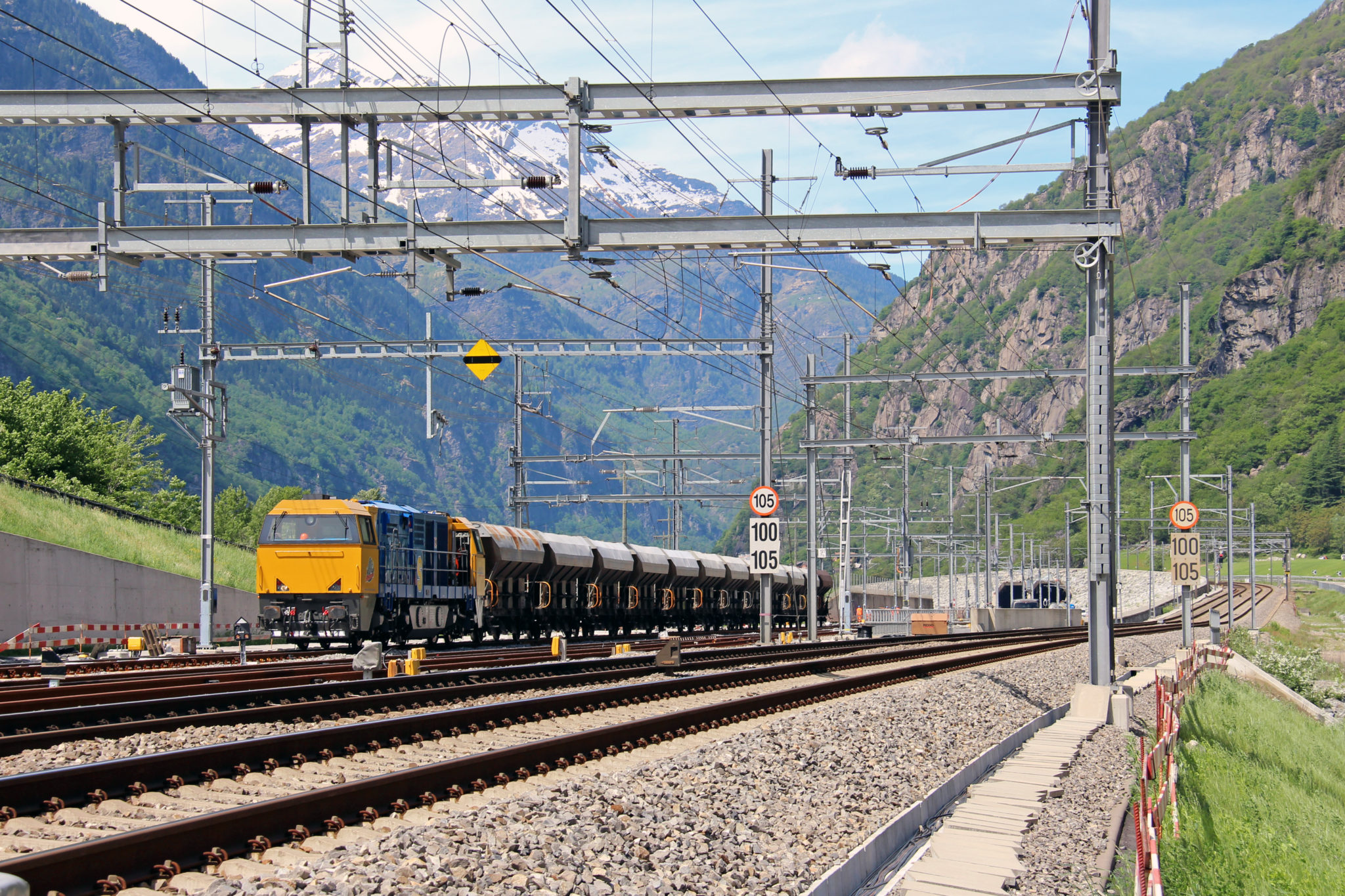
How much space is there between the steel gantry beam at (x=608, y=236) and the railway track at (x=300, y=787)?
21.9 feet

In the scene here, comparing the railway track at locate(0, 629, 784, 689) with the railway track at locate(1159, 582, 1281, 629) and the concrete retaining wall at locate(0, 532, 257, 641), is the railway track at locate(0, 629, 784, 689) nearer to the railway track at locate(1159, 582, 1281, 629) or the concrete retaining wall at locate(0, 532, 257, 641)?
the concrete retaining wall at locate(0, 532, 257, 641)

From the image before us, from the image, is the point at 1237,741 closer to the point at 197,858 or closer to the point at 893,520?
the point at 197,858

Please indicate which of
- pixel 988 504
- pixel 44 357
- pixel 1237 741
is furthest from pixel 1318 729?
pixel 44 357

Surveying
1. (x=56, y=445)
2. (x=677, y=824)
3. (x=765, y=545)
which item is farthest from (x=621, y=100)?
(x=56, y=445)

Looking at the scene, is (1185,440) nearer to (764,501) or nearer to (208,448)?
(764,501)

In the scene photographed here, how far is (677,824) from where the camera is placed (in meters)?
8.47

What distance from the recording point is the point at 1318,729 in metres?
27.9

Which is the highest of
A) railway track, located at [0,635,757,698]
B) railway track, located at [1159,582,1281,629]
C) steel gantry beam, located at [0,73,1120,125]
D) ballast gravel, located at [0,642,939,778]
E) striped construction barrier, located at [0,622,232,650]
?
steel gantry beam, located at [0,73,1120,125]

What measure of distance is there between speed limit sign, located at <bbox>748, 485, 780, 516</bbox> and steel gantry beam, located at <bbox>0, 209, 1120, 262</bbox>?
12149 mm

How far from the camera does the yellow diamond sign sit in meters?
28.9

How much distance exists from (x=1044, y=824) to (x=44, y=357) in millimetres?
199214

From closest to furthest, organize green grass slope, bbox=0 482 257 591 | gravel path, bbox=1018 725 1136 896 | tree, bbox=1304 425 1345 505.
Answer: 1. gravel path, bbox=1018 725 1136 896
2. green grass slope, bbox=0 482 257 591
3. tree, bbox=1304 425 1345 505

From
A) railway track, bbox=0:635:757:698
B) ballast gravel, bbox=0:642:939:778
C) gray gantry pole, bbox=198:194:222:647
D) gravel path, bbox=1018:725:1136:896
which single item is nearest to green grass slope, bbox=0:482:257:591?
gray gantry pole, bbox=198:194:222:647

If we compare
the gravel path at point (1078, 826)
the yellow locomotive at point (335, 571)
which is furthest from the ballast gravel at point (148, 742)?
the yellow locomotive at point (335, 571)
